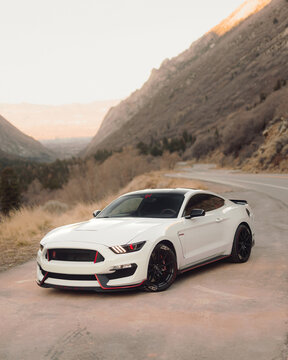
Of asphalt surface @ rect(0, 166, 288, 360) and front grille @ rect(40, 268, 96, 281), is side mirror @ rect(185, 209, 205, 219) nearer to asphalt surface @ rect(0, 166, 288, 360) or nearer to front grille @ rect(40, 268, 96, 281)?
asphalt surface @ rect(0, 166, 288, 360)

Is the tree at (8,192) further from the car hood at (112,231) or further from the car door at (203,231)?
the car hood at (112,231)

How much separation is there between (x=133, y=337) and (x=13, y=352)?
1.13m

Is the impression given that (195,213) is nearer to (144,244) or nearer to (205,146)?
(144,244)

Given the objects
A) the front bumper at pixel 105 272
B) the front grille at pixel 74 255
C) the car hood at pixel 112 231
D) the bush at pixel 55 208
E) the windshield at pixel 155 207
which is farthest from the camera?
the bush at pixel 55 208

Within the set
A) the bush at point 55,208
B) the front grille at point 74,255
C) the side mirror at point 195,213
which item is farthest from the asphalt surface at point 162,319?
the bush at point 55,208

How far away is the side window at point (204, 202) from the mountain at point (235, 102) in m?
33.6

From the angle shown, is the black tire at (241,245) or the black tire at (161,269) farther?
the black tire at (241,245)

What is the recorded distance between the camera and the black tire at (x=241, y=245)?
8602 mm

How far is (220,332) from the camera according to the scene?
5.13 meters

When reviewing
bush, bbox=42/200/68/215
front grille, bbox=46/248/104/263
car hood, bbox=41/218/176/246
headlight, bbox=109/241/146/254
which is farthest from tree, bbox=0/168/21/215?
headlight, bbox=109/241/146/254

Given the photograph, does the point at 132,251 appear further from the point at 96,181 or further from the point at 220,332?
the point at 96,181

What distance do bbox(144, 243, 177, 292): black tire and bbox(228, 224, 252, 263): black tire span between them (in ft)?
6.12

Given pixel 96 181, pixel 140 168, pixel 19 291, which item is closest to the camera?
pixel 19 291

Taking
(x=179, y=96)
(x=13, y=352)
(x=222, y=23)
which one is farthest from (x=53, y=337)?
(x=222, y=23)
